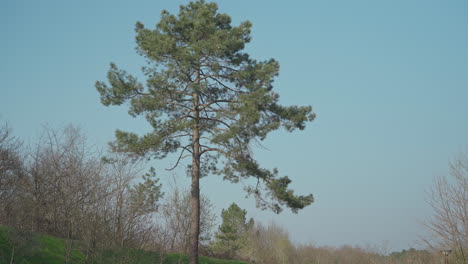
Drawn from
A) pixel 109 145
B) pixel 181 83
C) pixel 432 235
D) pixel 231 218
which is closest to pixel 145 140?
pixel 109 145

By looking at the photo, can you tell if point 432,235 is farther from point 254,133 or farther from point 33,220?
point 33,220

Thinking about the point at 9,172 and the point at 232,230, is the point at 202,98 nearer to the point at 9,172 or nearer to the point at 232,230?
the point at 9,172

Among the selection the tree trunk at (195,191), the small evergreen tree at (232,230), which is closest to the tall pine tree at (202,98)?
the tree trunk at (195,191)

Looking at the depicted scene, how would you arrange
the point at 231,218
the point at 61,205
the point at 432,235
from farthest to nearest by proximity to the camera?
the point at 231,218 → the point at 432,235 → the point at 61,205

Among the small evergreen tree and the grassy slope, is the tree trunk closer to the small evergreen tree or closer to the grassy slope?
the grassy slope

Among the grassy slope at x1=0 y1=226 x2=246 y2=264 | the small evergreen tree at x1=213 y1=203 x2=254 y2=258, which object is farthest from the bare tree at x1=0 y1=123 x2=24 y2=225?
the small evergreen tree at x1=213 y1=203 x2=254 y2=258

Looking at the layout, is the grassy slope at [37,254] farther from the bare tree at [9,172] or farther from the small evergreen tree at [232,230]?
the small evergreen tree at [232,230]

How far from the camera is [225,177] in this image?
15.1m

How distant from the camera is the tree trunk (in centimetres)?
1388

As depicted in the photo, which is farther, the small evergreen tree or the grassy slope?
the small evergreen tree

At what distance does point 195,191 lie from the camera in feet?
47.7

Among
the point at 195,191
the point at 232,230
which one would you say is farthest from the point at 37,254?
the point at 232,230

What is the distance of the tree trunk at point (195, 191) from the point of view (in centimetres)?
1388

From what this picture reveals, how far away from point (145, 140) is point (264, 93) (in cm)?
432
